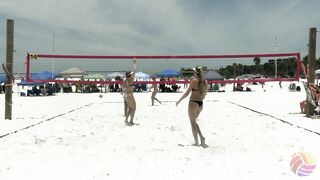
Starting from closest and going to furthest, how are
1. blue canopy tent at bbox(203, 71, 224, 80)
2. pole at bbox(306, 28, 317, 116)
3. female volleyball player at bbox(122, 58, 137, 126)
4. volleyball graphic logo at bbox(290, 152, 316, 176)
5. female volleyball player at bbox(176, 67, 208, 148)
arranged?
1. volleyball graphic logo at bbox(290, 152, 316, 176)
2. female volleyball player at bbox(176, 67, 208, 148)
3. female volleyball player at bbox(122, 58, 137, 126)
4. pole at bbox(306, 28, 317, 116)
5. blue canopy tent at bbox(203, 71, 224, 80)

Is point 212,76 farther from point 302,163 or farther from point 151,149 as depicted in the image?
point 302,163

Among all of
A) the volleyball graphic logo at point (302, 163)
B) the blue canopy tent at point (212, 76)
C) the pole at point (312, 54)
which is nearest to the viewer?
the volleyball graphic logo at point (302, 163)

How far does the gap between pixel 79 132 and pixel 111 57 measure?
5391mm

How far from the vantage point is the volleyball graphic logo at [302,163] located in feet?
16.2

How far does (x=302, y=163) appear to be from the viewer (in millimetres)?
5480

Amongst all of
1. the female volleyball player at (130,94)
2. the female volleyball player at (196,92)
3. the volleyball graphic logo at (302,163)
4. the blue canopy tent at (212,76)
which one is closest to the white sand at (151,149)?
the volleyball graphic logo at (302,163)

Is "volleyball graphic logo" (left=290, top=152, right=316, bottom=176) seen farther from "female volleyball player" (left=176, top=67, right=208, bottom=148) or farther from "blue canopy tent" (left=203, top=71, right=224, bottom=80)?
"blue canopy tent" (left=203, top=71, right=224, bottom=80)

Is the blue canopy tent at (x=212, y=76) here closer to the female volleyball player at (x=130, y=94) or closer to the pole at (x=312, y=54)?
the pole at (x=312, y=54)

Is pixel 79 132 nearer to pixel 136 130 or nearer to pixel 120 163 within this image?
pixel 136 130

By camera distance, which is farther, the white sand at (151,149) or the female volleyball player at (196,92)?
the female volleyball player at (196,92)

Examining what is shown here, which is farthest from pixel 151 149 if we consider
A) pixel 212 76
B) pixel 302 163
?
pixel 212 76

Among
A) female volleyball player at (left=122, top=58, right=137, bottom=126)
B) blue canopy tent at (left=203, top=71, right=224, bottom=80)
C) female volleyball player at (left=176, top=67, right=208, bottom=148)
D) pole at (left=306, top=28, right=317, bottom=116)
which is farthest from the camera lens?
blue canopy tent at (left=203, top=71, right=224, bottom=80)

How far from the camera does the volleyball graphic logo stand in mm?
4926

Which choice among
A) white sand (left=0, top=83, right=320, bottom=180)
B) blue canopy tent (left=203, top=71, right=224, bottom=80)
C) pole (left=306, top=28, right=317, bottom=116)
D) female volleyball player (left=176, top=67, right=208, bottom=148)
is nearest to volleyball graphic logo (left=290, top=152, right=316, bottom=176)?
white sand (left=0, top=83, right=320, bottom=180)
